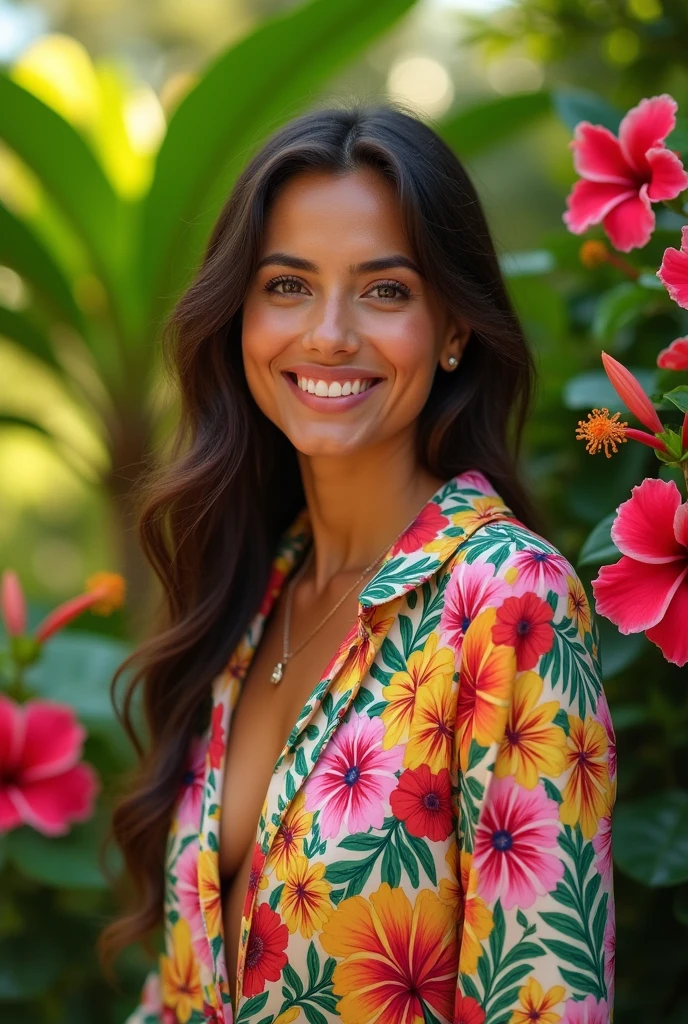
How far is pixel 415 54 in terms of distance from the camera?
24.7 feet

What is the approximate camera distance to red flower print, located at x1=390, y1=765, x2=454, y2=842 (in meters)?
1.20

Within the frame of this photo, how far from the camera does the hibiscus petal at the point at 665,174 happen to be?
1.23 meters

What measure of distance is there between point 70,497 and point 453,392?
660 cm

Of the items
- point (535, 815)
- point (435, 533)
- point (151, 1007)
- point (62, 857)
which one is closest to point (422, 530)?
point (435, 533)

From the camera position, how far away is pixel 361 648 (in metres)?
1.31

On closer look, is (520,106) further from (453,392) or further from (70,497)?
(70,497)

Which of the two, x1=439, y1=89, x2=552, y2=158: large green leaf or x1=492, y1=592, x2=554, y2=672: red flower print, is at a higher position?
x1=439, y1=89, x2=552, y2=158: large green leaf

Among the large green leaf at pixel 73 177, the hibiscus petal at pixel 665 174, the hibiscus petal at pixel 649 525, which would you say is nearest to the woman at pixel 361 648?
the hibiscus petal at pixel 649 525

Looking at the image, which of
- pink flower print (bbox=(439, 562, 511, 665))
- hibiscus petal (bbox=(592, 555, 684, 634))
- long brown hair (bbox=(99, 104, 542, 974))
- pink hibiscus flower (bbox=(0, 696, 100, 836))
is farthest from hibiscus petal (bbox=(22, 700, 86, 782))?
hibiscus petal (bbox=(592, 555, 684, 634))

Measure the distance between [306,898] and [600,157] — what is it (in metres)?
0.95

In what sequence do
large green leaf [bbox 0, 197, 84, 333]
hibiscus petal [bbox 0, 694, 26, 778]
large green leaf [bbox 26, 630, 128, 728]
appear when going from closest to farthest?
hibiscus petal [bbox 0, 694, 26, 778]
large green leaf [bbox 26, 630, 128, 728]
large green leaf [bbox 0, 197, 84, 333]

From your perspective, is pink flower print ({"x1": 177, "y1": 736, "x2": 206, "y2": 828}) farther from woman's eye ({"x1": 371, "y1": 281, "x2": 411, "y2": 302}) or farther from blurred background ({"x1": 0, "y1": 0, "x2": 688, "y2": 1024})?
woman's eye ({"x1": 371, "y1": 281, "x2": 411, "y2": 302})

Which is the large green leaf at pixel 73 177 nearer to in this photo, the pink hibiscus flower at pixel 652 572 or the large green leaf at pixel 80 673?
the large green leaf at pixel 80 673

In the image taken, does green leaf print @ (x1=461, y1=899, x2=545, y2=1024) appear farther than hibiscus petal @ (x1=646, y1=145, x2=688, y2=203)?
No
